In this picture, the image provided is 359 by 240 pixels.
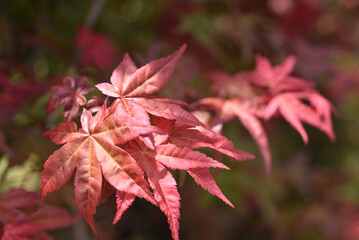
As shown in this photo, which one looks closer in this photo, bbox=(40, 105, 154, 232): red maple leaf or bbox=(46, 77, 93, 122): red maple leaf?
bbox=(40, 105, 154, 232): red maple leaf

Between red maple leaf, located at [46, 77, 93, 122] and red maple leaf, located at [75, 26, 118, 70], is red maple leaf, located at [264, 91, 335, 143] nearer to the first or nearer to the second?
red maple leaf, located at [46, 77, 93, 122]

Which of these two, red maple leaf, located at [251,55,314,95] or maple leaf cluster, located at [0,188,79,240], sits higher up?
red maple leaf, located at [251,55,314,95]

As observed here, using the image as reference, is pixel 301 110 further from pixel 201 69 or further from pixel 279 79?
pixel 201 69

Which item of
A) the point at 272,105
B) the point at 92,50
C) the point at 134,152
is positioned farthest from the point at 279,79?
the point at 92,50

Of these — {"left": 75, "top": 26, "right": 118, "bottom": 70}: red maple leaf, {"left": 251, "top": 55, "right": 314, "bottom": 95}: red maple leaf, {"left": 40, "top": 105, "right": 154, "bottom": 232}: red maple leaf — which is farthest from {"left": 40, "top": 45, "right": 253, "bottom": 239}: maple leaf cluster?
{"left": 75, "top": 26, "right": 118, "bottom": 70}: red maple leaf

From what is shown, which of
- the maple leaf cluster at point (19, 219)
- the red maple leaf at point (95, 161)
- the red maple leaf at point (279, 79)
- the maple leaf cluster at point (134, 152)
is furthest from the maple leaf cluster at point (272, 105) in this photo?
the maple leaf cluster at point (19, 219)
